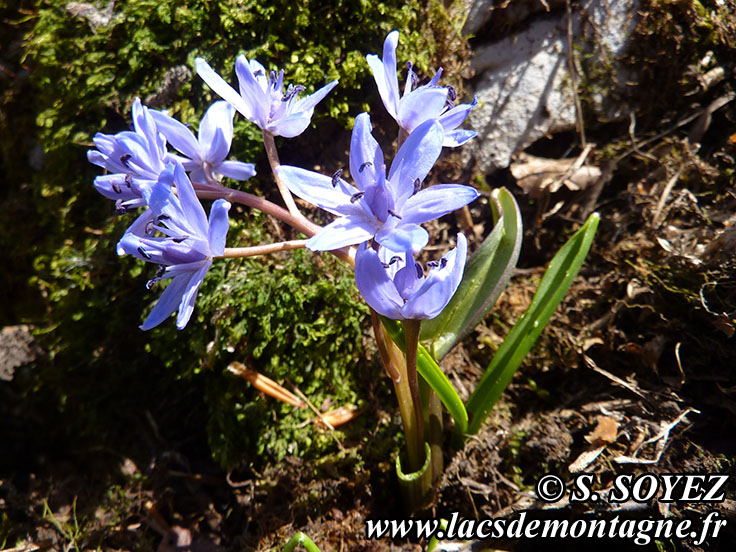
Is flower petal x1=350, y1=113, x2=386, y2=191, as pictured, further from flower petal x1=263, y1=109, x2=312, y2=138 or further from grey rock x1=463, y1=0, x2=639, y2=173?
grey rock x1=463, y1=0, x2=639, y2=173

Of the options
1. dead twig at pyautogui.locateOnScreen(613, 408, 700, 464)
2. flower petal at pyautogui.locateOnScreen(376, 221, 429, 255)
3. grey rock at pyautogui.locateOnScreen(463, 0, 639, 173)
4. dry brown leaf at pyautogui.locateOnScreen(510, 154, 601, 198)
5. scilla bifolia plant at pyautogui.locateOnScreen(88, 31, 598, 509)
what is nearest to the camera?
flower petal at pyautogui.locateOnScreen(376, 221, 429, 255)

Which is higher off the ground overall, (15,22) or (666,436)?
(15,22)

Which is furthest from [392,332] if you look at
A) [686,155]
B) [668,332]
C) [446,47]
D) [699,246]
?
[686,155]

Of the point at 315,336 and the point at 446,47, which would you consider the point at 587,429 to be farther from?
the point at 446,47

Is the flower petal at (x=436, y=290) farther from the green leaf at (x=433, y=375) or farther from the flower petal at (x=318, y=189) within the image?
the flower petal at (x=318, y=189)

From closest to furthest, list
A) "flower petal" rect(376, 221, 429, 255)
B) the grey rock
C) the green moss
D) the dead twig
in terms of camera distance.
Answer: "flower petal" rect(376, 221, 429, 255), the dead twig, the green moss, the grey rock

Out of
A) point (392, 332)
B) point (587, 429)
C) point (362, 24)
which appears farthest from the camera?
point (362, 24)

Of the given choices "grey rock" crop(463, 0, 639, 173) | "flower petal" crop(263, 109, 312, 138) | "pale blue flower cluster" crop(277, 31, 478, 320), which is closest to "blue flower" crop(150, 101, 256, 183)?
"flower petal" crop(263, 109, 312, 138)

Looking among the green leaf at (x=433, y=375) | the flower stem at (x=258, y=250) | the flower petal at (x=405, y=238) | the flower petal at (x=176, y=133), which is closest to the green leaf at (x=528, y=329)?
the green leaf at (x=433, y=375)

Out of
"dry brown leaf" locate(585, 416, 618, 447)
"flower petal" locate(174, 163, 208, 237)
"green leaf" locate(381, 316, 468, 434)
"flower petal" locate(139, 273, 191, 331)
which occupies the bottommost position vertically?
"dry brown leaf" locate(585, 416, 618, 447)

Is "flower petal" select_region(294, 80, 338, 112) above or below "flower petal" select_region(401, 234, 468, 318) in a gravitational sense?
above
